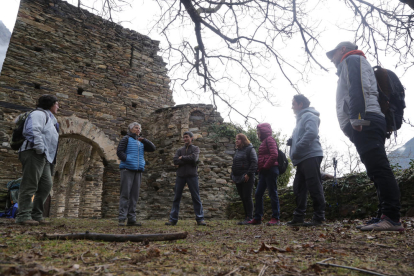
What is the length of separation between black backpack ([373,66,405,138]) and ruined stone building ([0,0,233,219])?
17.1 feet

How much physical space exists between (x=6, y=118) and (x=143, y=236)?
665 cm

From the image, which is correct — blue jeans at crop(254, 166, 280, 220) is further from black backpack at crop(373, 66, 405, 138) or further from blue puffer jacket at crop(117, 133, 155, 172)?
blue puffer jacket at crop(117, 133, 155, 172)

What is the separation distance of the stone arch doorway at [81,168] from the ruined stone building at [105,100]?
4 cm

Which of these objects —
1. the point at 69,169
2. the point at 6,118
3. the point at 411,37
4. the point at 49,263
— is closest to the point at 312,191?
the point at 411,37

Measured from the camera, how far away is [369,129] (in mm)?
2730

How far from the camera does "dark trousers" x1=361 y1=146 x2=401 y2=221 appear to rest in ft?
8.53

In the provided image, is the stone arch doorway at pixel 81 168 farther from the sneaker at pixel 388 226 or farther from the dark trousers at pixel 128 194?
the sneaker at pixel 388 226

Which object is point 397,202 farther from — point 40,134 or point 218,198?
point 218,198

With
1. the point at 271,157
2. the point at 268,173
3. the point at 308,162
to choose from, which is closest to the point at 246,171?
the point at 268,173

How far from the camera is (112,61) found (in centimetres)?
934

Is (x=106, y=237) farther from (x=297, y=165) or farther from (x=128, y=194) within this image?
(x=297, y=165)

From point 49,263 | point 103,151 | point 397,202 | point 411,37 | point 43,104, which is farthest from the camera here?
point 103,151

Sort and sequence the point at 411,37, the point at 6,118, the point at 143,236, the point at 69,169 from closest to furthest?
1. the point at 143,236
2. the point at 411,37
3. the point at 6,118
4. the point at 69,169

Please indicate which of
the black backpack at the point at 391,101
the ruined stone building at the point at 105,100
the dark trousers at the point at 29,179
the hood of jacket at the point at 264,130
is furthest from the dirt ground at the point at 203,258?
the ruined stone building at the point at 105,100
